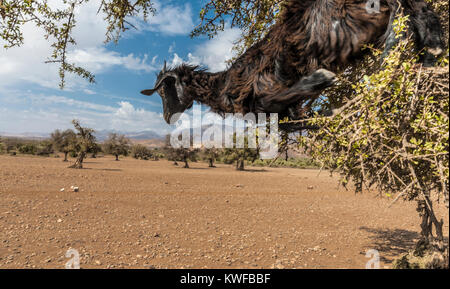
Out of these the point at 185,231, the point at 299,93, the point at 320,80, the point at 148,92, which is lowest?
the point at 185,231

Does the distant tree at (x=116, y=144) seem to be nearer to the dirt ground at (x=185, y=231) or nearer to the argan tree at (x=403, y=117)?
the dirt ground at (x=185, y=231)

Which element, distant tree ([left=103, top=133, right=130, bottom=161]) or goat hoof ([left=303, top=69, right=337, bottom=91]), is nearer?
goat hoof ([left=303, top=69, right=337, bottom=91])

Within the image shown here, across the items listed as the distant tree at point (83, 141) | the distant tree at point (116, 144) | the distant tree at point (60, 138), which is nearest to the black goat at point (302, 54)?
the distant tree at point (83, 141)

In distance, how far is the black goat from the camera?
310cm

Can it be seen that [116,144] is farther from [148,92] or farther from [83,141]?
[148,92]

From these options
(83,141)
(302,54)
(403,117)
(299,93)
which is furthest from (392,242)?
(83,141)

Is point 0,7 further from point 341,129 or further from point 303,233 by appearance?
point 303,233

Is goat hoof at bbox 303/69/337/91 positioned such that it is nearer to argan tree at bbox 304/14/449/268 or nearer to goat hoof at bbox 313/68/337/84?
goat hoof at bbox 313/68/337/84

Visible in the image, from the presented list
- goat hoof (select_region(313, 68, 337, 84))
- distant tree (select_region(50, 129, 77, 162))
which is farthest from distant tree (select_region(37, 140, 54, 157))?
goat hoof (select_region(313, 68, 337, 84))

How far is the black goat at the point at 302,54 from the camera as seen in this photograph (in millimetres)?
3100

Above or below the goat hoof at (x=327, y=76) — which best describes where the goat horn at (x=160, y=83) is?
above

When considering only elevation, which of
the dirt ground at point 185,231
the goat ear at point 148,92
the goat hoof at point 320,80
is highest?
the goat ear at point 148,92

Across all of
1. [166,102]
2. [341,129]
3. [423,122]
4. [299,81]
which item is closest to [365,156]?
[341,129]

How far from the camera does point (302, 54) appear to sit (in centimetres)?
349
